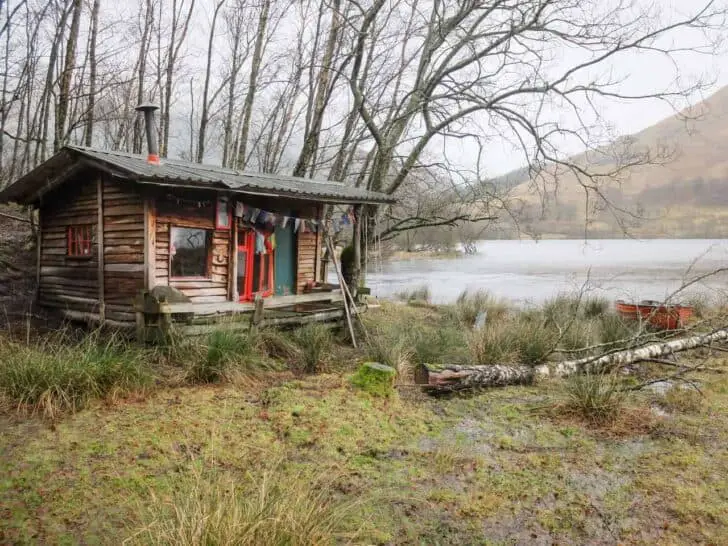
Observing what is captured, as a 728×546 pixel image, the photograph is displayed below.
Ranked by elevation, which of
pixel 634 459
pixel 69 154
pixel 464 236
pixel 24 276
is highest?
pixel 69 154

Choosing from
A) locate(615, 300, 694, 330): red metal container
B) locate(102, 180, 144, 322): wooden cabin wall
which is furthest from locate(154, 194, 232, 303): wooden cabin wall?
locate(615, 300, 694, 330): red metal container

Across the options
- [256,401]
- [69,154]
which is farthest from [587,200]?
[69,154]

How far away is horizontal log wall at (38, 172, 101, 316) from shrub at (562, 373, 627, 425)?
8.24 meters

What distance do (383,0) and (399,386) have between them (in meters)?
9.00

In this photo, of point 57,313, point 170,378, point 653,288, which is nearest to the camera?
point 170,378

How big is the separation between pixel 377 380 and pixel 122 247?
539cm

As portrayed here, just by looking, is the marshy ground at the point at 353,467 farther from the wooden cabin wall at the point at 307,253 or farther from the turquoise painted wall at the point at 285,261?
the wooden cabin wall at the point at 307,253

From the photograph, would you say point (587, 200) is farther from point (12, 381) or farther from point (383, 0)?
point (12, 381)

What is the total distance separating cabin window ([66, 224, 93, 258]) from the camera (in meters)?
9.73

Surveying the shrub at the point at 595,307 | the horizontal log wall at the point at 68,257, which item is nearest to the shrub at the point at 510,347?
the horizontal log wall at the point at 68,257

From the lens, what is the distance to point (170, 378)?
21.9 ft

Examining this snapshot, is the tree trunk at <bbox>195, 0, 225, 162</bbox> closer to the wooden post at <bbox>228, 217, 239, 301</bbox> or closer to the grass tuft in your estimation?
the wooden post at <bbox>228, 217, 239, 301</bbox>

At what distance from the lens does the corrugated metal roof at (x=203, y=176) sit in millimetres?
7701

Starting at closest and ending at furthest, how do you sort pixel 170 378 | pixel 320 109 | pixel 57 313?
pixel 170 378 → pixel 57 313 → pixel 320 109
